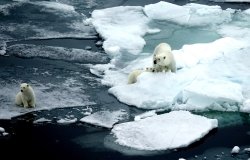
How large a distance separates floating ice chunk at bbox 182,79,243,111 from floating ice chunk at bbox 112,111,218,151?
0.47 metres

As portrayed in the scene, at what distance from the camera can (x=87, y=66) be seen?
8.72m

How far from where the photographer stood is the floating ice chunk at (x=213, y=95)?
7.11 meters

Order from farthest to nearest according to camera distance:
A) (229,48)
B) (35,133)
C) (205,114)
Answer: (229,48), (205,114), (35,133)

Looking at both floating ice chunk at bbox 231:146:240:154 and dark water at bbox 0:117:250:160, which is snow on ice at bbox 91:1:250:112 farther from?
floating ice chunk at bbox 231:146:240:154

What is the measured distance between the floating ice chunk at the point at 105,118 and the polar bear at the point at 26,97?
2.71 ft

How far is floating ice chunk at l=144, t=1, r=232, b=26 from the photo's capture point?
1116 cm

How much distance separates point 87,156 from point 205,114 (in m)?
2.01

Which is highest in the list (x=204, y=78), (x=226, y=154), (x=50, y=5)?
(x=50, y=5)

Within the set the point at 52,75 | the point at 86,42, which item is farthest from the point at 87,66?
the point at 86,42

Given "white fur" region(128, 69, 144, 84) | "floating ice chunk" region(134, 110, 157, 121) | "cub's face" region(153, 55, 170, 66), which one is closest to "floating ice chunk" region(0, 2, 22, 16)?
"white fur" region(128, 69, 144, 84)

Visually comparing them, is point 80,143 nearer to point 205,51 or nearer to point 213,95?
point 213,95

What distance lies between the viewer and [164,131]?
21.1 feet

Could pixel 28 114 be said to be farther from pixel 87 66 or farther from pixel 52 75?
pixel 87 66

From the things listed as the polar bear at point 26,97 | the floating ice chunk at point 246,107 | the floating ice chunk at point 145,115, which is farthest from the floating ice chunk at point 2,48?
the floating ice chunk at point 246,107
